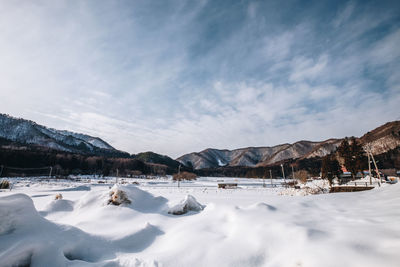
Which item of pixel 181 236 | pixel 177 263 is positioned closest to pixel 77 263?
pixel 177 263

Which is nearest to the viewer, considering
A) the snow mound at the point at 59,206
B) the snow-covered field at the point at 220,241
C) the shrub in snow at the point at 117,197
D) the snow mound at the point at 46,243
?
the snow-covered field at the point at 220,241

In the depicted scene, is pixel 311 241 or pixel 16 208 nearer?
pixel 311 241

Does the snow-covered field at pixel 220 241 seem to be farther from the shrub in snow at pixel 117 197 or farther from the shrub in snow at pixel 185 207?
the shrub in snow at pixel 185 207

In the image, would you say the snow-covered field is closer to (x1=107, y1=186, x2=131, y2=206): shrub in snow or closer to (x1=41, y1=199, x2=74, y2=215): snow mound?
(x1=107, y1=186, x2=131, y2=206): shrub in snow

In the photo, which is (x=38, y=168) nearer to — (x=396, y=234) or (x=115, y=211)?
(x=115, y=211)

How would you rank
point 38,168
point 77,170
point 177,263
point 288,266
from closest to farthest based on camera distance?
point 288,266
point 177,263
point 38,168
point 77,170

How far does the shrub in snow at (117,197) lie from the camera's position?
7.26m

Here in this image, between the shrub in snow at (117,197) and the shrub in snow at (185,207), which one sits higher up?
the shrub in snow at (117,197)

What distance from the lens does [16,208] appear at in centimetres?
341

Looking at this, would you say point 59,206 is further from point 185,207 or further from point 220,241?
point 220,241

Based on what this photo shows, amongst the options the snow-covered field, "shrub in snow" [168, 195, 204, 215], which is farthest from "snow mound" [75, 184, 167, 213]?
the snow-covered field

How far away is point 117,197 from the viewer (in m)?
7.36

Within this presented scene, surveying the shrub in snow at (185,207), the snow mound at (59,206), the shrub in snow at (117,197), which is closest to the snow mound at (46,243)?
the shrub in snow at (185,207)

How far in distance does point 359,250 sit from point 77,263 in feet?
13.7
